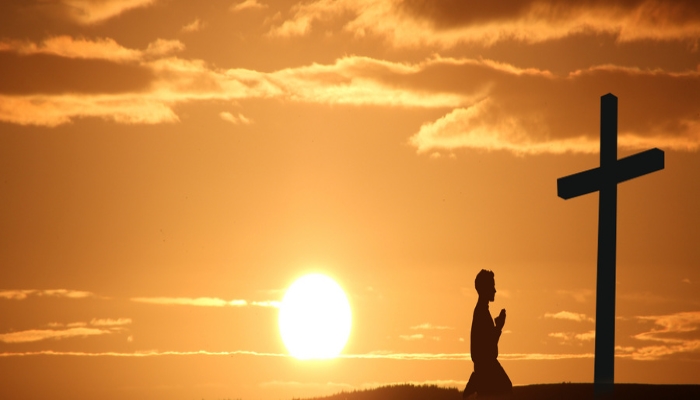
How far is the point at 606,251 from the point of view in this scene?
25750mm

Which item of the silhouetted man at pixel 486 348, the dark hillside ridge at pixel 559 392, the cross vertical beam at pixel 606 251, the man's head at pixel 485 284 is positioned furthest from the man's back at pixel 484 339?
the cross vertical beam at pixel 606 251

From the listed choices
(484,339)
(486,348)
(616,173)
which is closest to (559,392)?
(486,348)

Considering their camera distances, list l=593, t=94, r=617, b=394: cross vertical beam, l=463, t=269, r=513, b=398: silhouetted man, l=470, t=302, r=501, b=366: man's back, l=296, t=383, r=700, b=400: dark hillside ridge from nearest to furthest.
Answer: l=296, t=383, r=700, b=400: dark hillside ridge
l=593, t=94, r=617, b=394: cross vertical beam
l=463, t=269, r=513, b=398: silhouetted man
l=470, t=302, r=501, b=366: man's back

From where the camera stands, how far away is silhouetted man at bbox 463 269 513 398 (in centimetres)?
2575

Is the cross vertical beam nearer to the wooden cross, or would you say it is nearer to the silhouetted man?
the wooden cross

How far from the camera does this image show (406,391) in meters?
28.2

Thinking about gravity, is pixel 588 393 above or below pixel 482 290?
below

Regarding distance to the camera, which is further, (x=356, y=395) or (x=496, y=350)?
(x=356, y=395)

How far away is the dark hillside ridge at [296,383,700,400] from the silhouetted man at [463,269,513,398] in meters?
0.54

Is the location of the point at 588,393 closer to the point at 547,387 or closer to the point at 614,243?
the point at 547,387

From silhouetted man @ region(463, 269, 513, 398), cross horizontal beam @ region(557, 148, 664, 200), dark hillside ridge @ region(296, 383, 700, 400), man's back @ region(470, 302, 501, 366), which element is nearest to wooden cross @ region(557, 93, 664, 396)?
cross horizontal beam @ region(557, 148, 664, 200)

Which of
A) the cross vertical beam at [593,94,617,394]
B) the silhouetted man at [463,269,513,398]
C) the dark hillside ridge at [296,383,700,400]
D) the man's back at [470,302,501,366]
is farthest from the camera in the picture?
the man's back at [470,302,501,366]

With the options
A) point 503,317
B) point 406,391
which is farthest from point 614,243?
point 406,391

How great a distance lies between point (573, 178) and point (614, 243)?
201 centimetres
